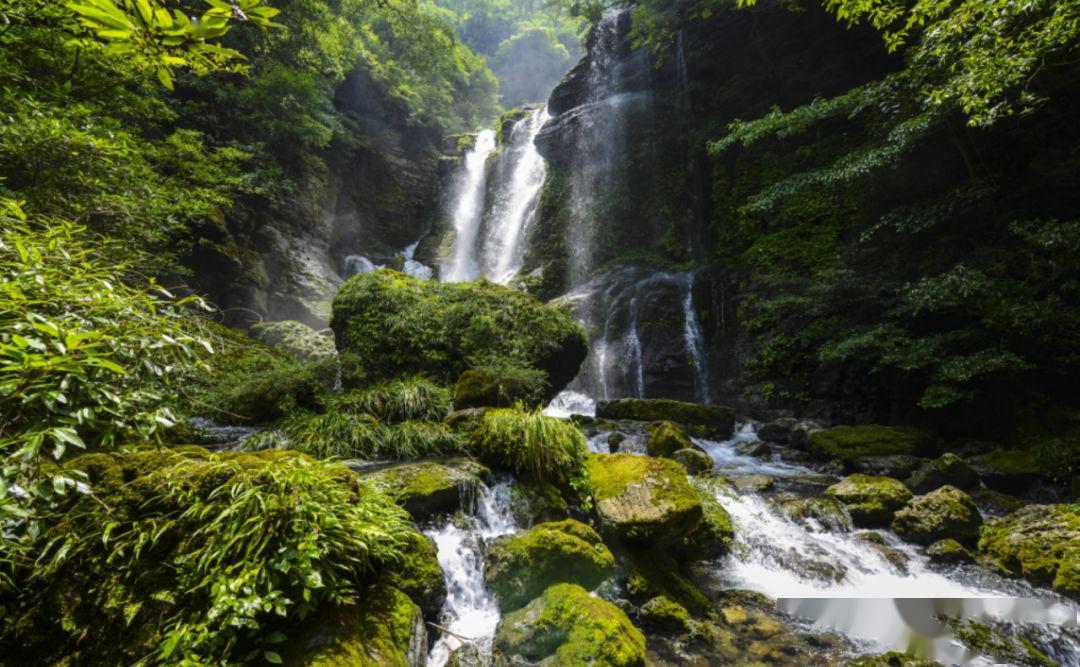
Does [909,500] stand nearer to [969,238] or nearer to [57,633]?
[969,238]

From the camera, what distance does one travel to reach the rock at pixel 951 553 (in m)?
4.64

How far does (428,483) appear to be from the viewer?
4.25m

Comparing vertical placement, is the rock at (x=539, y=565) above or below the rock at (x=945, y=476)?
below

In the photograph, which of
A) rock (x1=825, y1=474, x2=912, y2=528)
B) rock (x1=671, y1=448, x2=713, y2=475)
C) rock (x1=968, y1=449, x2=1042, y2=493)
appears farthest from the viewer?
rock (x1=671, y1=448, x2=713, y2=475)

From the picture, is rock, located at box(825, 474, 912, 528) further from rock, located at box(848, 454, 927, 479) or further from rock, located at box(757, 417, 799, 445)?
rock, located at box(757, 417, 799, 445)

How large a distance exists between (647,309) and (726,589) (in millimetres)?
9963

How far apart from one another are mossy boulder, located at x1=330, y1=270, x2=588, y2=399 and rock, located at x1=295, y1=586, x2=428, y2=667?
5.23 meters

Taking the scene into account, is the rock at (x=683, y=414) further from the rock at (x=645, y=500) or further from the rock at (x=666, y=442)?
the rock at (x=645, y=500)

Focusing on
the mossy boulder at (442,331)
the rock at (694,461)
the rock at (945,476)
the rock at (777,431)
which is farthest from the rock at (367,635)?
the rock at (777,431)

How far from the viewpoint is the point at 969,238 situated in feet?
29.8

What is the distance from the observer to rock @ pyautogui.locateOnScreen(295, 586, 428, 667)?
87.1 inches

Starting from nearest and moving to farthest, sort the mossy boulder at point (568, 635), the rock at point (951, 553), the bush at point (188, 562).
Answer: the bush at point (188, 562), the mossy boulder at point (568, 635), the rock at point (951, 553)

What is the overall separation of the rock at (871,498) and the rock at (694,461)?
1643 mm

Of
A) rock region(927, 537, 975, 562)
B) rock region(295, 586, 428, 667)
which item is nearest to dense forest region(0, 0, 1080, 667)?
rock region(295, 586, 428, 667)
